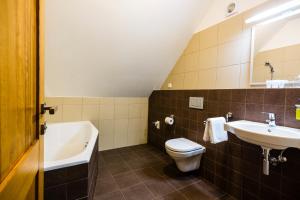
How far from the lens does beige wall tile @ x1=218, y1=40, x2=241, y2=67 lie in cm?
172

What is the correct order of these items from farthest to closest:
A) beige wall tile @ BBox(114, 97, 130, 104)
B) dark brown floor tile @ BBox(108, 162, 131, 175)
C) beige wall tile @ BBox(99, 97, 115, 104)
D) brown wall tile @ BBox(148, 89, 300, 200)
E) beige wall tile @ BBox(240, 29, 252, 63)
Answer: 1. beige wall tile @ BBox(114, 97, 130, 104)
2. beige wall tile @ BBox(99, 97, 115, 104)
3. dark brown floor tile @ BBox(108, 162, 131, 175)
4. beige wall tile @ BBox(240, 29, 252, 63)
5. brown wall tile @ BBox(148, 89, 300, 200)

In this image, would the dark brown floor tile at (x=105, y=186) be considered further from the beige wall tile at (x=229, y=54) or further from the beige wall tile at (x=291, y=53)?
the beige wall tile at (x=291, y=53)

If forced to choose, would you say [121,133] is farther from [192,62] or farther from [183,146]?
[192,62]

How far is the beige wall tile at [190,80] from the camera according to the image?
2252 mm

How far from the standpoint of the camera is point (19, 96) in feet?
1.85

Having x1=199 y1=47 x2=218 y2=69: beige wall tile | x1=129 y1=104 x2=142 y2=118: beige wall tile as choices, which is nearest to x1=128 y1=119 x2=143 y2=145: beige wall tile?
x1=129 y1=104 x2=142 y2=118: beige wall tile

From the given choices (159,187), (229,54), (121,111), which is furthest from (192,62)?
(159,187)

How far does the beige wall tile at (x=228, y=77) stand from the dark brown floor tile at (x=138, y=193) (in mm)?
1514

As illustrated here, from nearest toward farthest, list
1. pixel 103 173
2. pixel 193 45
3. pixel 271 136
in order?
pixel 271 136, pixel 103 173, pixel 193 45

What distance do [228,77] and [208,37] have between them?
63cm

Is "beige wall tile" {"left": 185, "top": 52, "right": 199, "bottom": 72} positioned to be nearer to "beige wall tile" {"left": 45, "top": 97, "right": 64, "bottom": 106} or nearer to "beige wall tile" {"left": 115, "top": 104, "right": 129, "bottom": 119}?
"beige wall tile" {"left": 115, "top": 104, "right": 129, "bottom": 119}

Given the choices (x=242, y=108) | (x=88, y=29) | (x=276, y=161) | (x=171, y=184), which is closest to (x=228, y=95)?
(x=242, y=108)

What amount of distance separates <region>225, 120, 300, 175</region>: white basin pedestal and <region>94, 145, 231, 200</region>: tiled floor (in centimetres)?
85

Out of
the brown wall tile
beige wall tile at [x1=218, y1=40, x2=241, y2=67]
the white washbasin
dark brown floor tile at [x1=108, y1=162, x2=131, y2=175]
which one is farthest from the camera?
dark brown floor tile at [x1=108, y1=162, x2=131, y2=175]
